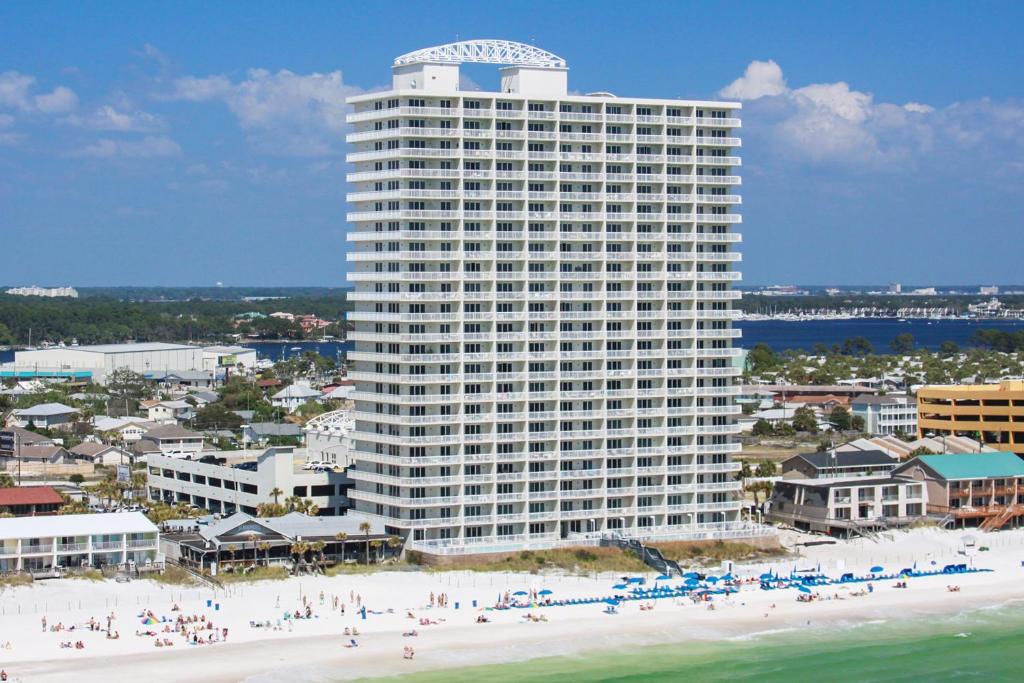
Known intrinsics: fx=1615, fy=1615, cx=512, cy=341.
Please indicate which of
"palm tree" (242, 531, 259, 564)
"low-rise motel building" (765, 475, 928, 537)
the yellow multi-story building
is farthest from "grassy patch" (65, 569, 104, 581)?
the yellow multi-story building

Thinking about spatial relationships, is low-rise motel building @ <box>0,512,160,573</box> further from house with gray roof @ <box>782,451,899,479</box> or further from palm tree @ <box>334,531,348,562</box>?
house with gray roof @ <box>782,451,899,479</box>

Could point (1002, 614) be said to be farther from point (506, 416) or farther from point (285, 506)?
point (285, 506)

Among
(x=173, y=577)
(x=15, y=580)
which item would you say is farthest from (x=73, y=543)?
(x=173, y=577)

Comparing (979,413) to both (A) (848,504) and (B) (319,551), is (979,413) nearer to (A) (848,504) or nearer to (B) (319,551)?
(A) (848,504)

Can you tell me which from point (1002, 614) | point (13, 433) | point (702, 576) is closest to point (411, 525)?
point (702, 576)

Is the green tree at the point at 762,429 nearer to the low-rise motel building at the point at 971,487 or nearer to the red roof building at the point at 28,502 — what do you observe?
the low-rise motel building at the point at 971,487
